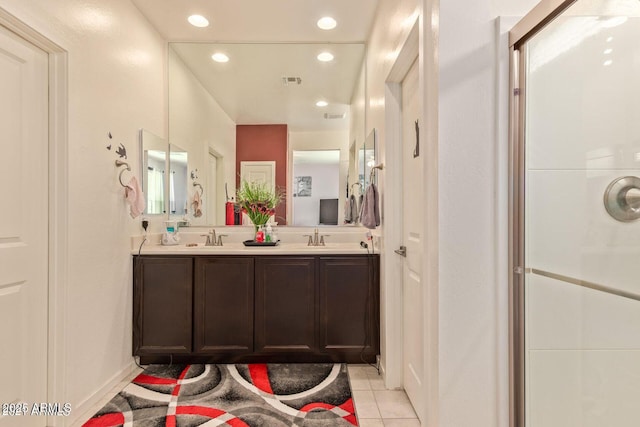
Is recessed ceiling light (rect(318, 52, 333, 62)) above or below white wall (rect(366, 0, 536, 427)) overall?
above

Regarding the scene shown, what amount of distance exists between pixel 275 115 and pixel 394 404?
2.50 meters

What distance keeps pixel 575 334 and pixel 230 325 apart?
2064 millimetres

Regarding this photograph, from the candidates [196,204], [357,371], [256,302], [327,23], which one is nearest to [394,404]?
[357,371]

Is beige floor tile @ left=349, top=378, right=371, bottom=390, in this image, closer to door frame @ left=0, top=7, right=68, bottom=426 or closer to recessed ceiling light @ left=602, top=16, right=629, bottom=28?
door frame @ left=0, top=7, right=68, bottom=426

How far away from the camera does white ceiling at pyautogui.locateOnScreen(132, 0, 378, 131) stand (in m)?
2.75

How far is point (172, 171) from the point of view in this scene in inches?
117

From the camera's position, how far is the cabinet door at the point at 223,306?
95.4 inches

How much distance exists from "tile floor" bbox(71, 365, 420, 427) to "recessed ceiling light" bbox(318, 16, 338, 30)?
8.90ft

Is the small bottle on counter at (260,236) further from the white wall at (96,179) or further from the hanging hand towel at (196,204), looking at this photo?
the white wall at (96,179)

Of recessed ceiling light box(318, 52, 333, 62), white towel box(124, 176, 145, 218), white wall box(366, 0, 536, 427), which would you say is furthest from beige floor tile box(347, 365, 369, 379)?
recessed ceiling light box(318, 52, 333, 62)

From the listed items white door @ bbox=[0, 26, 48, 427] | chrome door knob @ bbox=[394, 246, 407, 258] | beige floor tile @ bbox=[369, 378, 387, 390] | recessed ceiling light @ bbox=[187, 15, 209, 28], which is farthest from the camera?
recessed ceiling light @ bbox=[187, 15, 209, 28]

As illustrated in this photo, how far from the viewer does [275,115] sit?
121 inches

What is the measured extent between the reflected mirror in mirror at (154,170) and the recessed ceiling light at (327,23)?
1656 millimetres

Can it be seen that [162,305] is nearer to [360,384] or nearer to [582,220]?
[360,384]
